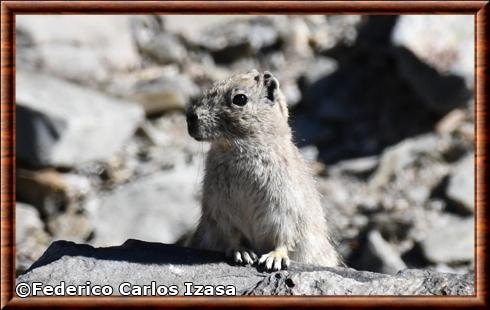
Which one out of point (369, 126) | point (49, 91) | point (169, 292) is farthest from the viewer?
point (369, 126)

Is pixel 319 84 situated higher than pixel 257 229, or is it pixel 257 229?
pixel 319 84

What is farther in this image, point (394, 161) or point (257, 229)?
point (394, 161)

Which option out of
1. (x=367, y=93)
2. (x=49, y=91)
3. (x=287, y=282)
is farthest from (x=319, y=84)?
(x=287, y=282)

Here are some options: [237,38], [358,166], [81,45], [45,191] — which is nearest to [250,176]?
[45,191]

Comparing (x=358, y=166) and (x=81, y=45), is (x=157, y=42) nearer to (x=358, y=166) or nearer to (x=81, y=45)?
(x=81, y=45)

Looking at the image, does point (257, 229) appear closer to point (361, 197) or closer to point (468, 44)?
point (361, 197)
